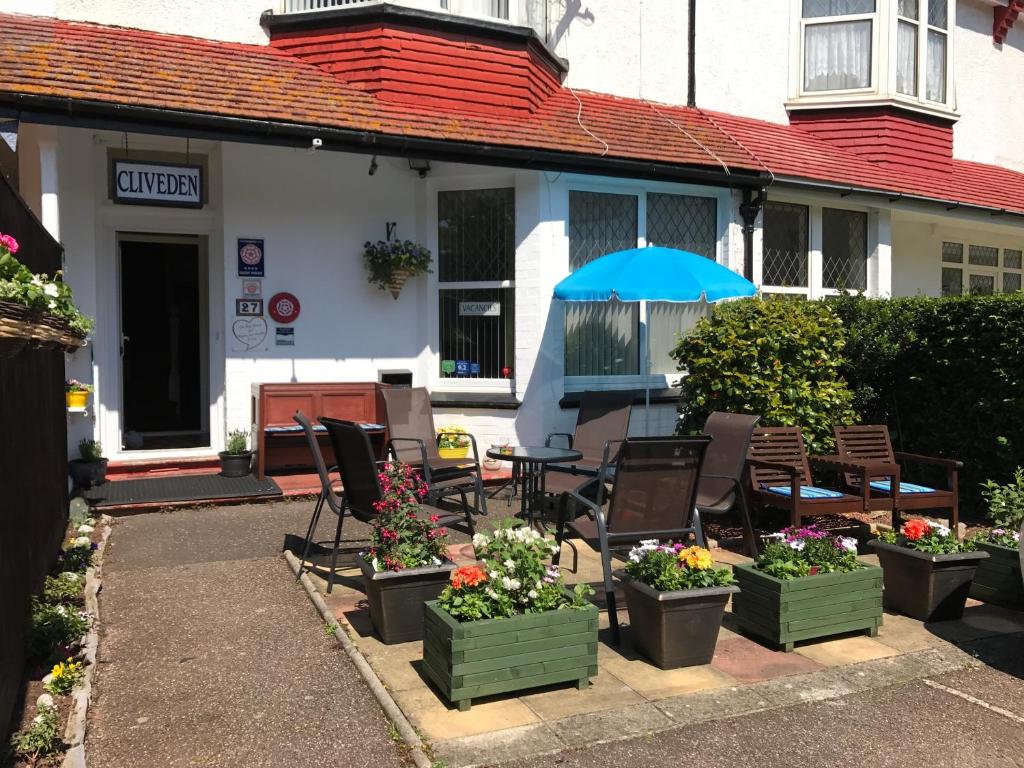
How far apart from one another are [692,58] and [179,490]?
352 inches

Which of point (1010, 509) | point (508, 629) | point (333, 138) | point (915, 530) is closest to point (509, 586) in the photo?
point (508, 629)

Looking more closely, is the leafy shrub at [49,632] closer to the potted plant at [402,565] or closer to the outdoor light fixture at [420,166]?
the potted plant at [402,565]

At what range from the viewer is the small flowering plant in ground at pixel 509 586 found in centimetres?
389

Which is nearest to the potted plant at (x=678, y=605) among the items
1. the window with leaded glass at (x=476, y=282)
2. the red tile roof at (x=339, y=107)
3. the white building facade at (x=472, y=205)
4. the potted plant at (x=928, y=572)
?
the potted plant at (x=928, y=572)

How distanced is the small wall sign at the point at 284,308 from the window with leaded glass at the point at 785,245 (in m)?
6.07

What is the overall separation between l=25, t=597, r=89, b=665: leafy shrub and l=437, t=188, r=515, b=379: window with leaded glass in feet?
19.9

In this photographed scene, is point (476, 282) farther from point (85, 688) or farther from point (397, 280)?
point (85, 688)

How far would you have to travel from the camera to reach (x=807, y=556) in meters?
4.71

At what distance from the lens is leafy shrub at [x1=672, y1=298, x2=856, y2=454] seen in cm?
736

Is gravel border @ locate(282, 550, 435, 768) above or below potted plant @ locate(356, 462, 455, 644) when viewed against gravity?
below

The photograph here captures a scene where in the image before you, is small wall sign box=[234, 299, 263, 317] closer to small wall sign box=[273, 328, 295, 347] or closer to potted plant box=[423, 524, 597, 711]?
small wall sign box=[273, 328, 295, 347]

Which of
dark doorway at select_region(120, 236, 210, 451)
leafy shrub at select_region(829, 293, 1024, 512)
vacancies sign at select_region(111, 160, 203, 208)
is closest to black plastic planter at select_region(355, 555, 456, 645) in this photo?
leafy shrub at select_region(829, 293, 1024, 512)

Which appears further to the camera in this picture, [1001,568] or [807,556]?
[1001,568]

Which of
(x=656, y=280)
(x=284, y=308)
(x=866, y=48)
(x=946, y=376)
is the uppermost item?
(x=866, y=48)
